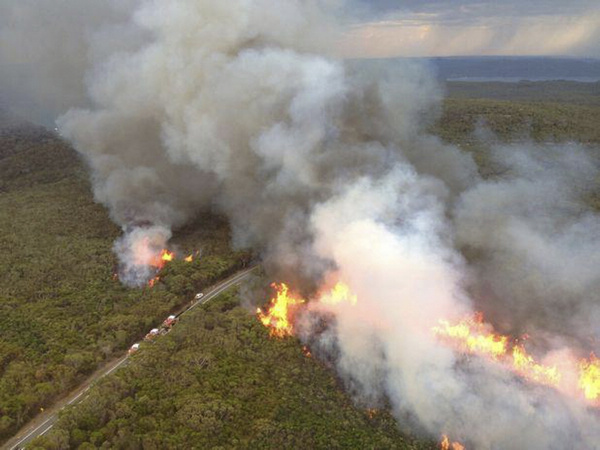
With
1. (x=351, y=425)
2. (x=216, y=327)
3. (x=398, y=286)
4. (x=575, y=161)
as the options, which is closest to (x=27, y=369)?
(x=216, y=327)

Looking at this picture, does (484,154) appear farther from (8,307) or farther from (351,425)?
(8,307)

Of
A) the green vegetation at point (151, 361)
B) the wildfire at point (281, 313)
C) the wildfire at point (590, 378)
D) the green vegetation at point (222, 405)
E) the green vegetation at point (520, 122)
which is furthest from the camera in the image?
the green vegetation at point (520, 122)

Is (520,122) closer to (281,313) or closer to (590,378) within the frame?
(281,313)

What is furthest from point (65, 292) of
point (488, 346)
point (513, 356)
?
point (513, 356)

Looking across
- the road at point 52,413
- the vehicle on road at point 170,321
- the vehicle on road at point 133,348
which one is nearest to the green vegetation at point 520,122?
the vehicle on road at point 170,321

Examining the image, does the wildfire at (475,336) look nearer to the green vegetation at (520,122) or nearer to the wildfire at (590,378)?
the wildfire at (590,378)
